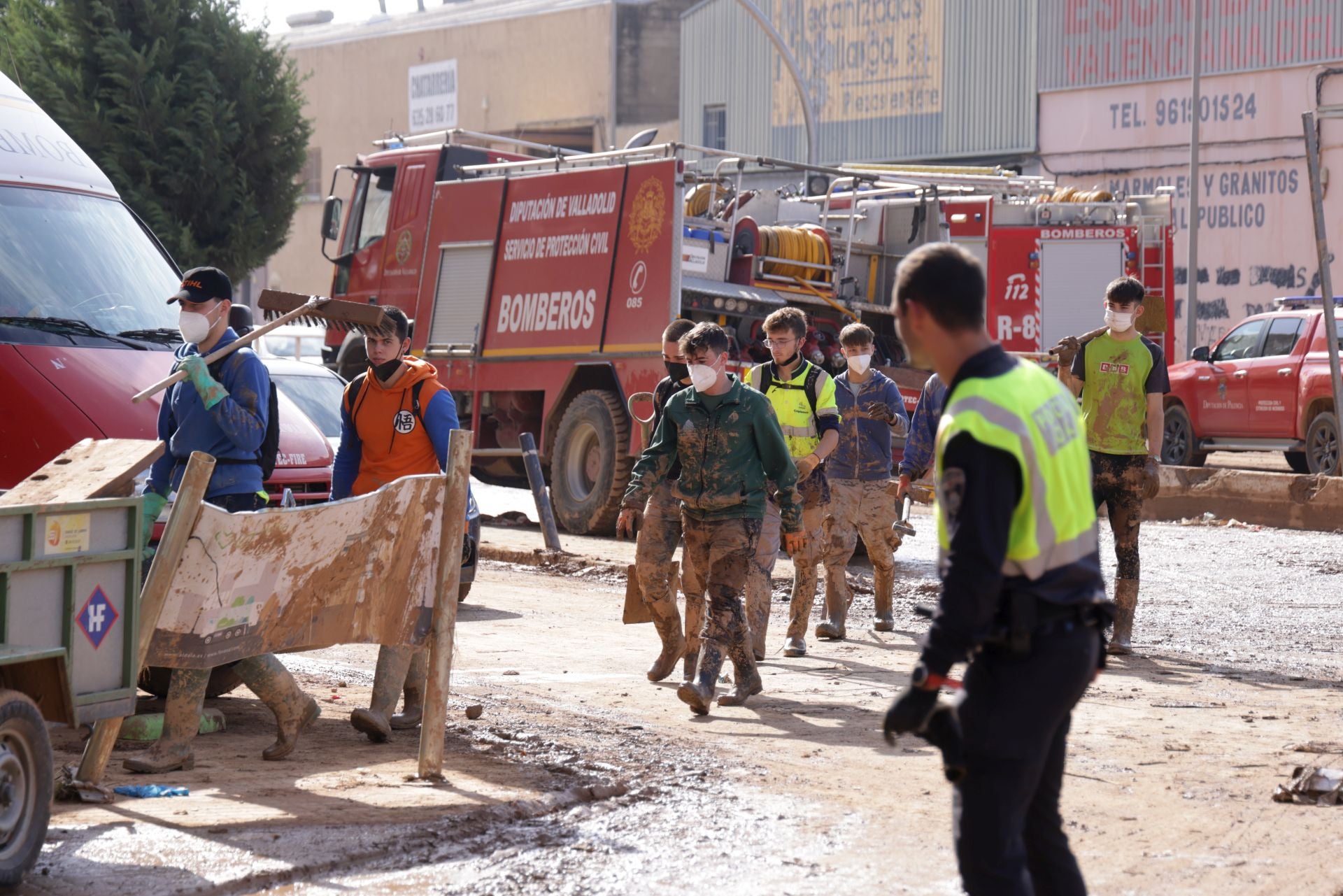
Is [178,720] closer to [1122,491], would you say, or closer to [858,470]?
[858,470]

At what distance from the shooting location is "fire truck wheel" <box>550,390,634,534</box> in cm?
1588

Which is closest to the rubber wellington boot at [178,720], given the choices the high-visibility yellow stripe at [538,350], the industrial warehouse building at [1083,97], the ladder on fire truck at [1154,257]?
the high-visibility yellow stripe at [538,350]

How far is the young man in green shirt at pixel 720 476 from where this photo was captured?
319 inches

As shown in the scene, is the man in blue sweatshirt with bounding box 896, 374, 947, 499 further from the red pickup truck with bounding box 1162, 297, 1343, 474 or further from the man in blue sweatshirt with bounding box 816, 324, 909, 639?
the red pickup truck with bounding box 1162, 297, 1343, 474

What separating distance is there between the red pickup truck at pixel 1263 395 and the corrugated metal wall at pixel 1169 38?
10.2 m

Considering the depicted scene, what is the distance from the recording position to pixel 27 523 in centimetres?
516

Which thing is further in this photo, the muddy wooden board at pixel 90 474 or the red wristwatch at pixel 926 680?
the muddy wooden board at pixel 90 474

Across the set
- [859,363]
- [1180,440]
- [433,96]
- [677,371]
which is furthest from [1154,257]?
[433,96]

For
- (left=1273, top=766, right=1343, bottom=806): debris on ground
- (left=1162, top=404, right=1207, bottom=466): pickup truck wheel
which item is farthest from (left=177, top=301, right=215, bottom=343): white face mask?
(left=1162, top=404, right=1207, bottom=466): pickup truck wheel

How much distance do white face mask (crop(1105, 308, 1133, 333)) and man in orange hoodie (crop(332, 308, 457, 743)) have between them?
153 inches

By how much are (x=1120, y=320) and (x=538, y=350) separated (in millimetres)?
8291

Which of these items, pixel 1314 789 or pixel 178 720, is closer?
pixel 1314 789

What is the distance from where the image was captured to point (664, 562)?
28.4 ft

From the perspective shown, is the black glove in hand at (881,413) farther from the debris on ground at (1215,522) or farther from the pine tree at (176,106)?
the pine tree at (176,106)
